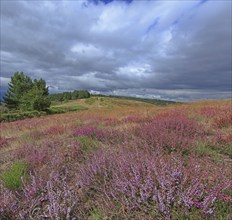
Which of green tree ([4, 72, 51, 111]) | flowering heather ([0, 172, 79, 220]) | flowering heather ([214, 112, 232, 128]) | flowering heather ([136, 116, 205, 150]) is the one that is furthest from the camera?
green tree ([4, 72, 51, 111])

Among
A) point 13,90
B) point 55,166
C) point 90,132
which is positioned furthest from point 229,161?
point 13,90

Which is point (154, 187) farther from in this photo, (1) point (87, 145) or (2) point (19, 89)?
(2) point (19, 89)

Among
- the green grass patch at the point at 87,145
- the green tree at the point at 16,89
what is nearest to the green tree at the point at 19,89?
the green tree at the point at 16,89

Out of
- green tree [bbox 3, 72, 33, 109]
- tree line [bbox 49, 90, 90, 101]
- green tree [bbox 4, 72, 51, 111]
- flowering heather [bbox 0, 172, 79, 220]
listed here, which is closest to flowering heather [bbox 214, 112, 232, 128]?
flowering heather [bbox 0, 172, 79, 220]

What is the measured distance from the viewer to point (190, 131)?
4723 millimetres

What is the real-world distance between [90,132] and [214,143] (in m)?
3.18

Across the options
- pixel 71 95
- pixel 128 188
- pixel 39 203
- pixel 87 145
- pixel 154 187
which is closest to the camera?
pixel 154 187

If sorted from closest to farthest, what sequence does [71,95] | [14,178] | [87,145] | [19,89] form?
[14,178], [87,145], [19,89], [71,95]

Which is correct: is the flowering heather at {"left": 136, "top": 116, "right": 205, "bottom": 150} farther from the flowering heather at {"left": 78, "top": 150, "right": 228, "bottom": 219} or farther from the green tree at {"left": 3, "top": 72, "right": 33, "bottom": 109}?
the green tree at {"left": 3, "top": 72, "right": 33, "bottom": 109}

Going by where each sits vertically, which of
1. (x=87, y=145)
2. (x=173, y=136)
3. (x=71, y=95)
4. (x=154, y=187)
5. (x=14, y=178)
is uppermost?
(x=173, y=136)

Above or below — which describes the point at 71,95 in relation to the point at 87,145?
below

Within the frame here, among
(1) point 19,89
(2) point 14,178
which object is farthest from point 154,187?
(1) point 19,89

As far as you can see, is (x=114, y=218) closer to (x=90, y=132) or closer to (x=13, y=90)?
(x=90, y=132)

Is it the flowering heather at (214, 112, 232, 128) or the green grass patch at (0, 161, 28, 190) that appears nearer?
the green grass patch at (0, 161, 28, 190)
